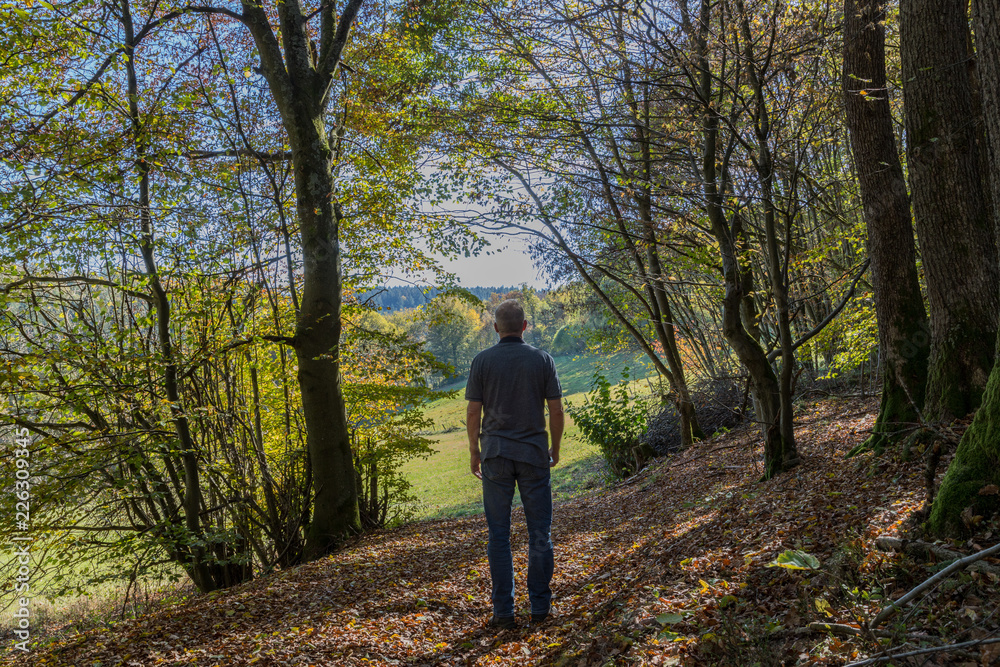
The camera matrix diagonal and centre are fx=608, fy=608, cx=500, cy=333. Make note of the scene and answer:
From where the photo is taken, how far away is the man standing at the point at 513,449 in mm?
3732

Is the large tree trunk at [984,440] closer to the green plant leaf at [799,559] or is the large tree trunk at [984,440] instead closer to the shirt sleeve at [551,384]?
the green plant leaf at [799,559]

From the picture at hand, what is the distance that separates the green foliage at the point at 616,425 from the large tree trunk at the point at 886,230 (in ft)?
22.4

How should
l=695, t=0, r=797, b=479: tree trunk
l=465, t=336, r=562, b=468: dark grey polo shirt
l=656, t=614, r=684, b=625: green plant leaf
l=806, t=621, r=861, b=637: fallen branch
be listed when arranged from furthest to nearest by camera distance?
l=695, t=0, r=797, b=479: tree trunk, l=465, t=336, r=562, b=468: dark grey polo shirt, l=656, t=614, r=684, b=625: green plant leaf, l=806, t=621, r=861, b=637: fallen branch

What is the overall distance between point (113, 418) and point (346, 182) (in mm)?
4070

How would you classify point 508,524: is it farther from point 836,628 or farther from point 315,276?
point 315,276

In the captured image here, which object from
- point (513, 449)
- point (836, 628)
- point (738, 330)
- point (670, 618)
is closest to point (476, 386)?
point (513, 449)

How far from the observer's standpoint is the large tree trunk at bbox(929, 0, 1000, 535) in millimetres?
2666

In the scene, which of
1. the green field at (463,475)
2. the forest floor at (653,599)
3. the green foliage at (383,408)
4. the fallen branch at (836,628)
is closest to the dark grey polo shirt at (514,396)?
the forest floor at (653,599)

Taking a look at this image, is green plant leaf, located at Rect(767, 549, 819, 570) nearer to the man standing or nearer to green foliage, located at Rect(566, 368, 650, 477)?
the man standing

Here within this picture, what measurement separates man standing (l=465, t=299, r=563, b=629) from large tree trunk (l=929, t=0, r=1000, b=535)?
1.95 m

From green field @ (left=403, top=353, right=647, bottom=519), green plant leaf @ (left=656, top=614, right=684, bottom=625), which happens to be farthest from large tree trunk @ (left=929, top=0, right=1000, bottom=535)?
green field @ (left=403, top=353, right=647, bottom=519)

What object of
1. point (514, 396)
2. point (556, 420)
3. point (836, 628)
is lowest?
point (836, 628)

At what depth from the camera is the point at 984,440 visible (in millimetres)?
Result: 2756

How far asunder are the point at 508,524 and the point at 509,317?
1.30 metres
